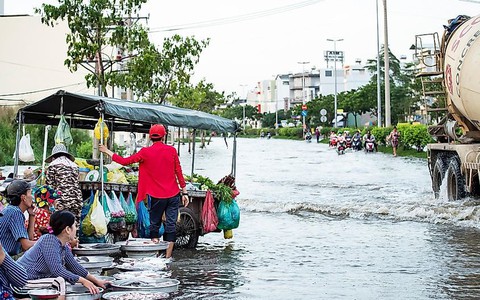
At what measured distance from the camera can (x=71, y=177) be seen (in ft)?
33.2

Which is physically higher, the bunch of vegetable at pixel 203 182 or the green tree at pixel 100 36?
the green tree at pixel 100 36

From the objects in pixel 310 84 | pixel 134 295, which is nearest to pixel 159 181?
pixel 134 295

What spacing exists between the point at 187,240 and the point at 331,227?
4.58 m

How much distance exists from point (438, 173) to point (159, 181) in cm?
1114

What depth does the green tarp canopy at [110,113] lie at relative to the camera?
36.3ft

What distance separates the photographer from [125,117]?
1109cm

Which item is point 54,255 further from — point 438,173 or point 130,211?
point 438,173

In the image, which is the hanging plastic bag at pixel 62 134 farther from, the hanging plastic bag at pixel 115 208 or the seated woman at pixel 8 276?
the seated woman at pixel 8 276

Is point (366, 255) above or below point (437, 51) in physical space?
below

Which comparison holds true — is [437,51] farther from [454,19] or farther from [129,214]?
[129,214]

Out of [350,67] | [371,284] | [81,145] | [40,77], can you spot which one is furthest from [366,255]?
[350,67]

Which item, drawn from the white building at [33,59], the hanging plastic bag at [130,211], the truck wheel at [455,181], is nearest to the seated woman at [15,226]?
the hanging plastic bag at [130,211]

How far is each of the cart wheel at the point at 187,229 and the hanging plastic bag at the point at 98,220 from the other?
181 cm

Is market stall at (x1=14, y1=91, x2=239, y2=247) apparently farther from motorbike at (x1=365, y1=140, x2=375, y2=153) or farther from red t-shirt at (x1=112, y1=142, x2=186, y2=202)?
motorbike at (x1=365, y1=140, x2=375, y2=153)
